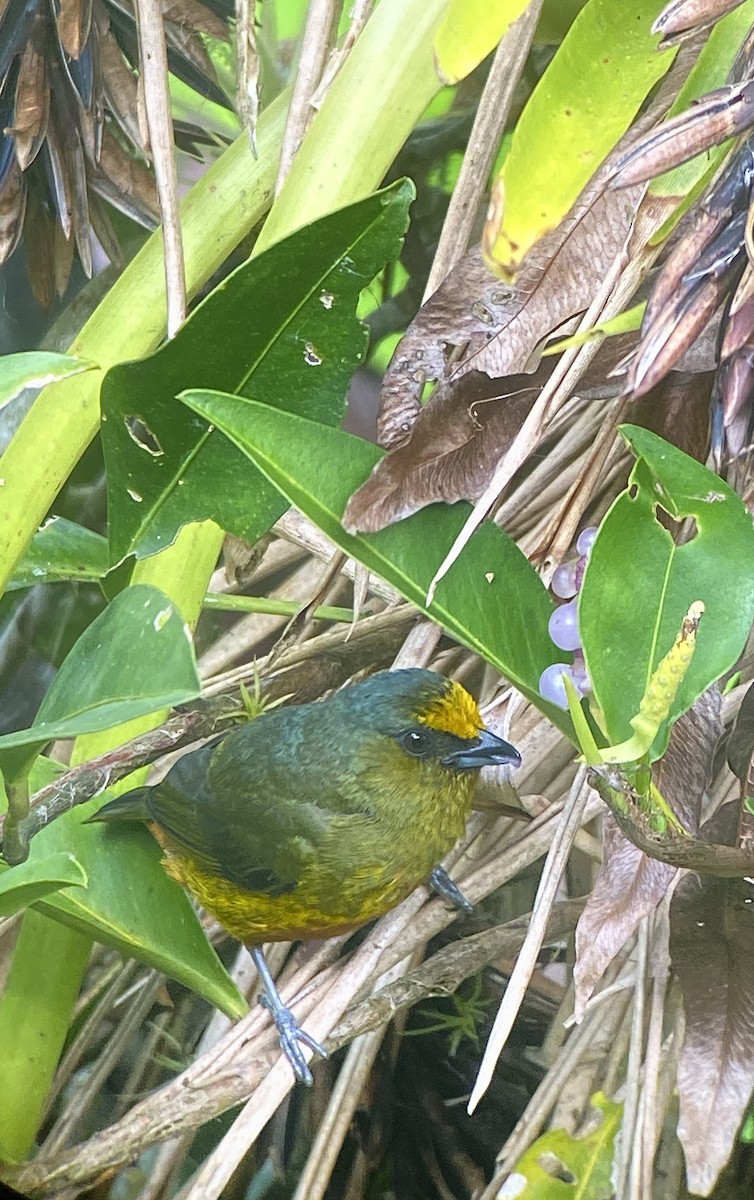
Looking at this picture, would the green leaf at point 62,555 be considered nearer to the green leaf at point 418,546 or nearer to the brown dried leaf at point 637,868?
the green leaf at point 418,546

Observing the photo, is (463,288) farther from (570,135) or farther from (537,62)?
(537,62)

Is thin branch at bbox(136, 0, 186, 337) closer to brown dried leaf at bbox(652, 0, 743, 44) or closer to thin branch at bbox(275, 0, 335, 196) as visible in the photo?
thin branch at bbox(275, 0, 335, 196)

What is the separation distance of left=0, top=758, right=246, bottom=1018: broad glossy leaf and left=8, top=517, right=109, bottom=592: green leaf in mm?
210

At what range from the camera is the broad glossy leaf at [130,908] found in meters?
0.67

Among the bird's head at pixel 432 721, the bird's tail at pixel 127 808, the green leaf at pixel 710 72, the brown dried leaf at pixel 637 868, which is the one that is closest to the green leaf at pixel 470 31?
the green leaf at pixel 710 72

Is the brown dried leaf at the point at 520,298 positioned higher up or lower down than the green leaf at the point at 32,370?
lower down

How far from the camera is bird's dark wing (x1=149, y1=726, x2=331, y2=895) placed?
2.61 feet

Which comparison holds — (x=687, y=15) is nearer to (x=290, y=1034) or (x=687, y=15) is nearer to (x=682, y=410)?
(x=682, y=410)

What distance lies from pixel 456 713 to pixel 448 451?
10.1 inches

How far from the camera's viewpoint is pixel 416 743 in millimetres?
794

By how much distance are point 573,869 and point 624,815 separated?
413 mm

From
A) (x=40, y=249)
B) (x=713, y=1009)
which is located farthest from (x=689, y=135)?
(x=40, y=249)

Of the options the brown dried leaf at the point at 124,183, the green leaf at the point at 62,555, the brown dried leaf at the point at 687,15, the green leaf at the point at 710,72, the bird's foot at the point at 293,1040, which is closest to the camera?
the brown dried leaf at the point at 687,15

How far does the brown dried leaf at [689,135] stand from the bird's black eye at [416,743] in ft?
1.58
